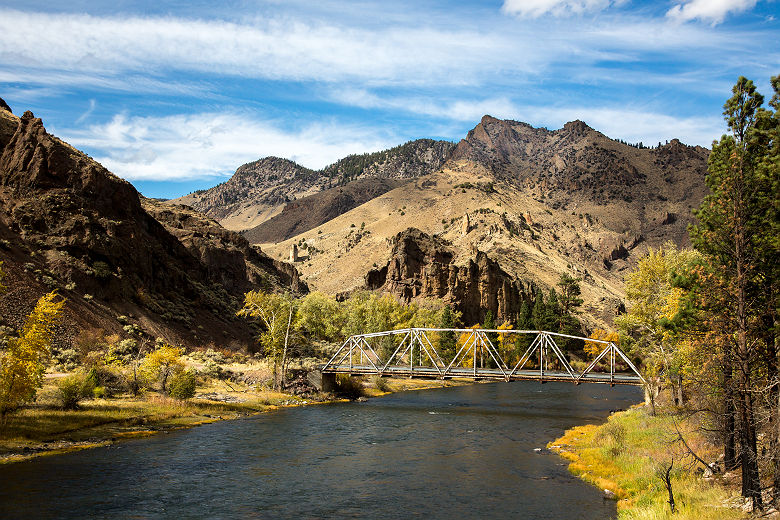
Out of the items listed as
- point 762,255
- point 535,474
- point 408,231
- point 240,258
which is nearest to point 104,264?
point 240,258

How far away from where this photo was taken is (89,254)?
7088 centimetres

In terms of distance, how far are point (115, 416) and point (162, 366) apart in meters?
11.5

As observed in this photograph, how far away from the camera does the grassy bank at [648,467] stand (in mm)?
20688

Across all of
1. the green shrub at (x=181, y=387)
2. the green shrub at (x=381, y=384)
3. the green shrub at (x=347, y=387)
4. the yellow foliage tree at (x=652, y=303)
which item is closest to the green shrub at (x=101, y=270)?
the green shrub at (x=181, y=387)

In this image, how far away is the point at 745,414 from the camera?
63.8 ft

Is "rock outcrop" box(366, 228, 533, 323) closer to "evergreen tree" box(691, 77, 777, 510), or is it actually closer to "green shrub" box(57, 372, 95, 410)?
"green shrub" box(57, 372, 95, 410)

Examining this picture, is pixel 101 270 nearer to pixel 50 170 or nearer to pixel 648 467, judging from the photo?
pixel 50 170

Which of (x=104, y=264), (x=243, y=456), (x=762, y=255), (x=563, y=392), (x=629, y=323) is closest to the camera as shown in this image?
(x=762, y=255)

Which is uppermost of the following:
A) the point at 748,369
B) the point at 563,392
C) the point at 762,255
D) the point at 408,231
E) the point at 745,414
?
the point at 408,231

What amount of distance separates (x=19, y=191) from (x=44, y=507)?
206 feet

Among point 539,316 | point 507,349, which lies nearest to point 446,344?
point 507,349

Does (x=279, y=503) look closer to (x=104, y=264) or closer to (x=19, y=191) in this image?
(x=104, y=264)

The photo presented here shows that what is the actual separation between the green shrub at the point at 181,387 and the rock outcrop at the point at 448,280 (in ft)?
269

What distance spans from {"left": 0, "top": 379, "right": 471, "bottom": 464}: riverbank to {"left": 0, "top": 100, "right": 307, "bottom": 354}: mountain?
1669cm
